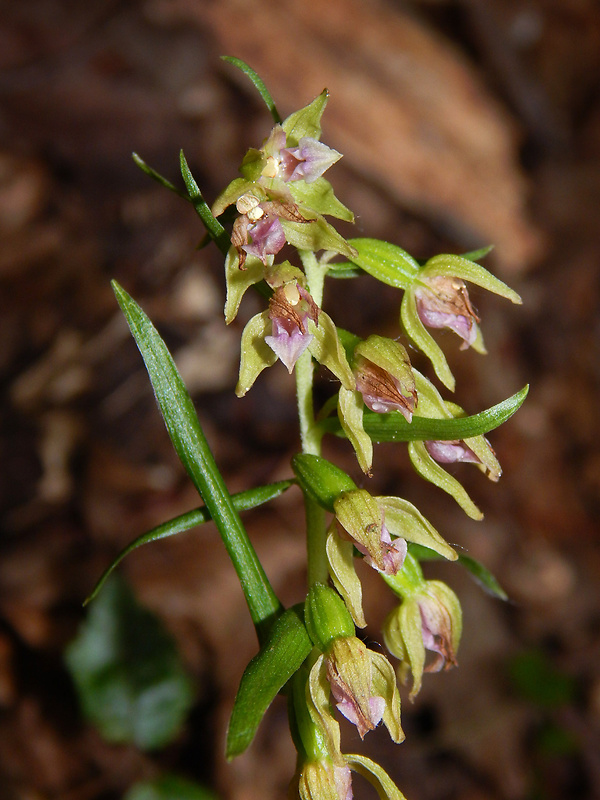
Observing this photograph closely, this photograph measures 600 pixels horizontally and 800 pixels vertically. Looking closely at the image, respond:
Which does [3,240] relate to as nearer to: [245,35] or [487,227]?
[245,35]

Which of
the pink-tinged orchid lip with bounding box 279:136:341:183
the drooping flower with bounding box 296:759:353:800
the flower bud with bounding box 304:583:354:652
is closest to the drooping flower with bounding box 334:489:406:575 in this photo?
the flower bud with bounding box 304:583:354:652

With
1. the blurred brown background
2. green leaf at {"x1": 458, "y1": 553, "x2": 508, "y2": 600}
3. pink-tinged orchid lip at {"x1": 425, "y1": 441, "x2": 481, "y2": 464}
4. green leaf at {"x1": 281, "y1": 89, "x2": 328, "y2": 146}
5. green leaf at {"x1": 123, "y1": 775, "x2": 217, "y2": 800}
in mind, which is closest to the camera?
green leaf at {"x1": 281, "y1": 89, "x2": 328, "y2": 146}

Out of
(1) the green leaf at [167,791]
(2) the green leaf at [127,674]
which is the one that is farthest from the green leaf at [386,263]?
(1) the green leaf at [167,791]

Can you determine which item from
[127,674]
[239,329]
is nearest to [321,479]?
[127,674]

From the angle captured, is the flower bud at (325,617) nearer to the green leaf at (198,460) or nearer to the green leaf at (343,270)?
the green leaf at (198,460)

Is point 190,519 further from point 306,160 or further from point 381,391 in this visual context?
point 306,160

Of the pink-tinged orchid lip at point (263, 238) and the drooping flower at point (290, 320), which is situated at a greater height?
the pink-tinged orchid lip at point (263, 238)

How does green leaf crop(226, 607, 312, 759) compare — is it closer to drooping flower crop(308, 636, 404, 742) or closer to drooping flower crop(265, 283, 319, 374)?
drooping flower crop(308, 636, 404, 742)

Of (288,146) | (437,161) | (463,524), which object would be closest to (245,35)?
(437,161)
